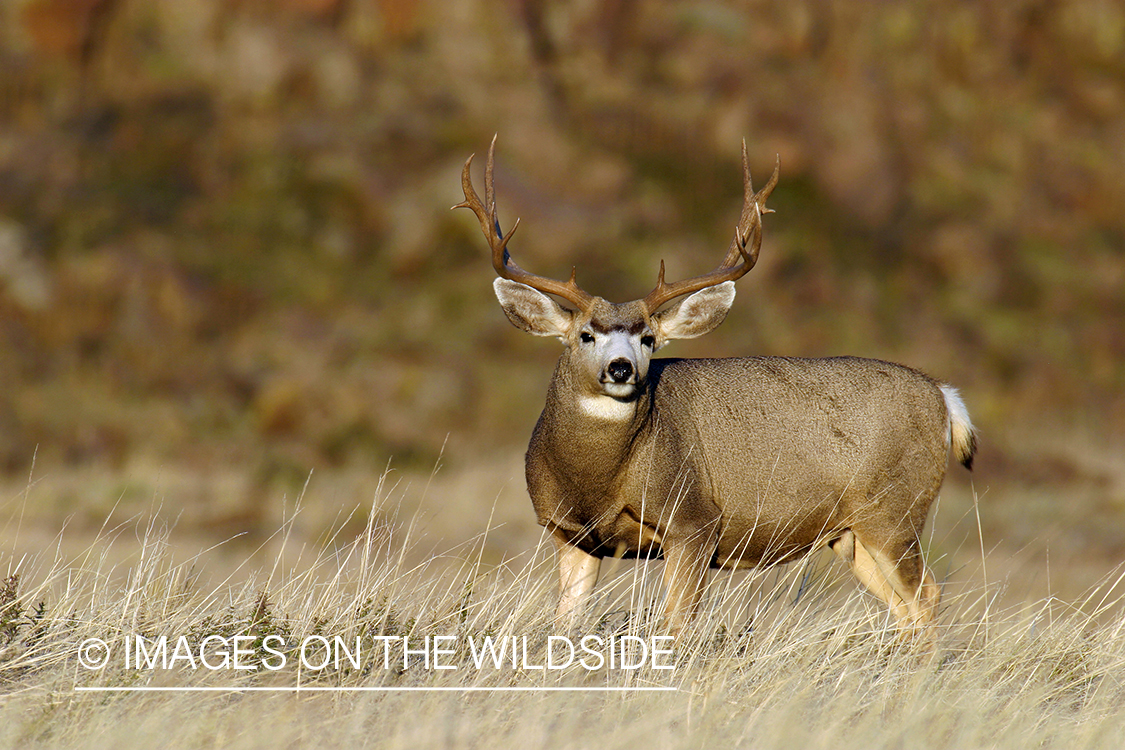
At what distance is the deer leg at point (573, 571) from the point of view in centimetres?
620

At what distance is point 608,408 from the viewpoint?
6.16 m

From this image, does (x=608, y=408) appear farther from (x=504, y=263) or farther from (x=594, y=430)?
(x=504, y=263)

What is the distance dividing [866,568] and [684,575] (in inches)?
53.9

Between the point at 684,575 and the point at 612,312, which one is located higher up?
the point at 612,312

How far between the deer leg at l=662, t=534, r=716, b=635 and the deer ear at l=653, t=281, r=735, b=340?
3.76 ft

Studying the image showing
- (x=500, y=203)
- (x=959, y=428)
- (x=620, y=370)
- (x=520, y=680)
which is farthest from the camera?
(x=500, y=203)

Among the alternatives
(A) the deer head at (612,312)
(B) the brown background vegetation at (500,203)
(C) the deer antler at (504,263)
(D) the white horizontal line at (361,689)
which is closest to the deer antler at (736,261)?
(A) the deer head at (612,312)

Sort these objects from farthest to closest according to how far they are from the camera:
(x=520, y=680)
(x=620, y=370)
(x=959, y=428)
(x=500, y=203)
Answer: (x=500, y=203)
(x=959, y=428)
(x=620, y=370)
(x=520, y=680)

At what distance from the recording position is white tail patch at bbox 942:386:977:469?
713cm

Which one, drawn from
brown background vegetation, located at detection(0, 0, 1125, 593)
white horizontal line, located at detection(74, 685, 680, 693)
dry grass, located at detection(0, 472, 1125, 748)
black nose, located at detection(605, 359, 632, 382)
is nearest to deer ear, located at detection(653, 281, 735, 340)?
black nose, located at detection(605, 359, 632, 382)

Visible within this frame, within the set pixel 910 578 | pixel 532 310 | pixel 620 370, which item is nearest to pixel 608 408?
pixel 620 370

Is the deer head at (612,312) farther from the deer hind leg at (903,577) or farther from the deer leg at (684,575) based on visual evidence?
the deer hind leg at (903,577)

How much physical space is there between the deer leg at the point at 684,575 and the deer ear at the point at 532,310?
1195 millimetres

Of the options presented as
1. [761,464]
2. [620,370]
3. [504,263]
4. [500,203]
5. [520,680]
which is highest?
[504,263]
